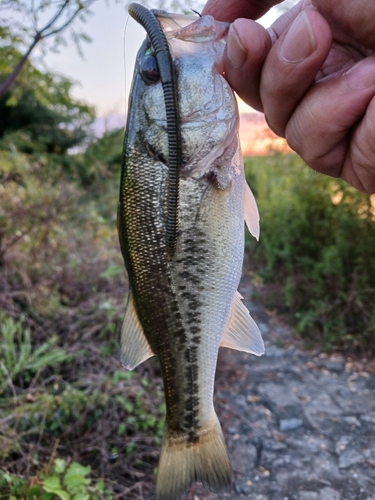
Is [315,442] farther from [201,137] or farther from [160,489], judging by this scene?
[201,137]

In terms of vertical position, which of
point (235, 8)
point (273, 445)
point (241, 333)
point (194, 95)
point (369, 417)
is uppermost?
point (235, 8)

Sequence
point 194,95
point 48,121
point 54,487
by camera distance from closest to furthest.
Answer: point 194,95, point 54,487, point 48,121

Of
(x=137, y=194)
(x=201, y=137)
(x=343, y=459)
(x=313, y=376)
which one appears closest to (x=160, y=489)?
(x=137, y=194)

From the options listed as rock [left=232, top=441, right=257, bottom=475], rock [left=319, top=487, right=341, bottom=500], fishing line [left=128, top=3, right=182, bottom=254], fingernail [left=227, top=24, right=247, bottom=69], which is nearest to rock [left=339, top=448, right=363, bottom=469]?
rock [left=319, top=487, right=341, bottom=500]

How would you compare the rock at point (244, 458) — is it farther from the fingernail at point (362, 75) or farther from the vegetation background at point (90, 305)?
the fingernail at point (362, 75)

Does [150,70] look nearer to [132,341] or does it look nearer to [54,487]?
[132,341]

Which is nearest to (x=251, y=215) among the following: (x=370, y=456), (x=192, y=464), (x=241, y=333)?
(x=241, y=333)

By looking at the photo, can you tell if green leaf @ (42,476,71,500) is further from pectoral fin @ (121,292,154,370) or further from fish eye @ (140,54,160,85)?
fish eye @ (140,54,160,85)
